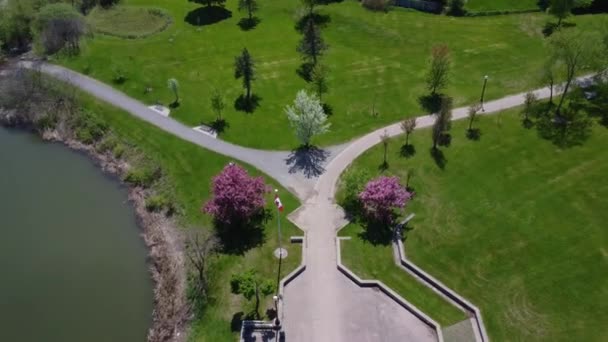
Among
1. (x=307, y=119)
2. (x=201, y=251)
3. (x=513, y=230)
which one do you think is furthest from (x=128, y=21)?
(x=513, y=230)

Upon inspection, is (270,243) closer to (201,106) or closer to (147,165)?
(147,165)

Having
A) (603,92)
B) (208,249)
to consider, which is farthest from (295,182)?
(603,92)

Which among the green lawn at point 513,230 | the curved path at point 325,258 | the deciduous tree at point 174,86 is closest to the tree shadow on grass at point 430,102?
the curved path at point 325,258

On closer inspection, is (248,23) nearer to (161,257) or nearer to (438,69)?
(438,69)

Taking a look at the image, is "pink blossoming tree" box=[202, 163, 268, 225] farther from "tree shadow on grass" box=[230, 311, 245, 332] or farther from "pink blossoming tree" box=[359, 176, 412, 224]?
"pink blossoming tree" box=[359, 176, 412, 224]

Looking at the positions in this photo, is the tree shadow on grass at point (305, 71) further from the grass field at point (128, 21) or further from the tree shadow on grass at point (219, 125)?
the grass field at point (128, 21)

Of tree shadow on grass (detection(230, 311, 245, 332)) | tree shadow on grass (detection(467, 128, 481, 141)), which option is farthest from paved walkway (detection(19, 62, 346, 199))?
tree shadow on grass (detection(467, 128, 481, 141))
